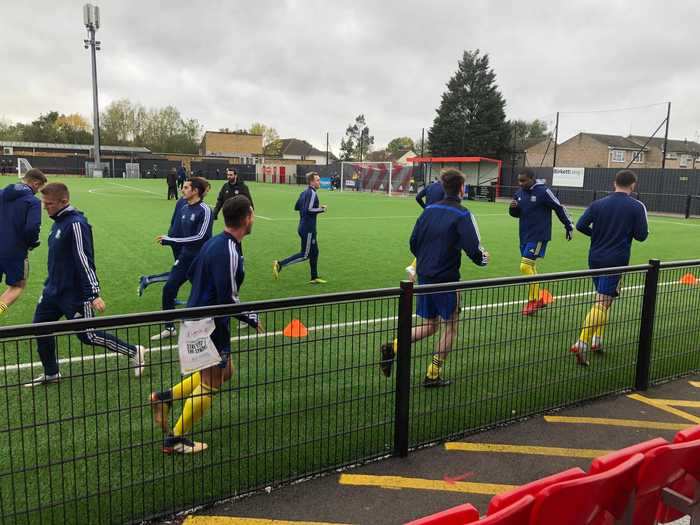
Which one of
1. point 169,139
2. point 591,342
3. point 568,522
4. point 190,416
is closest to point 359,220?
point 591,342

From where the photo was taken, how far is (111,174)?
213 ft

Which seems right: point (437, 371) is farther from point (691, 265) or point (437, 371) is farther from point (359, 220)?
point (359, 220)

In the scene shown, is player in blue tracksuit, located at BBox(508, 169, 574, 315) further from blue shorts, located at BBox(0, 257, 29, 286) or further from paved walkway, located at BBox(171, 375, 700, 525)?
blue shorts, located at BBox(0, 257, 29, 286)

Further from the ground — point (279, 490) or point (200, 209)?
point (200, 209)

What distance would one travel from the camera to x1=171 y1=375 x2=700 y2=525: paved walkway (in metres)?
3.13

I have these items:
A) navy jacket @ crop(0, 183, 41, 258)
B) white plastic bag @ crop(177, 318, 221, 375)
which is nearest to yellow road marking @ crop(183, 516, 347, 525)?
white plastic bag @ crop(177, 318, 221, 375)

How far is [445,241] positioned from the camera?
489cm

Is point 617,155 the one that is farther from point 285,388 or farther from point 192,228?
point 285,388

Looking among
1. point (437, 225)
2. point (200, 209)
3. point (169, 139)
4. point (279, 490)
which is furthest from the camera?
point (169, 139)

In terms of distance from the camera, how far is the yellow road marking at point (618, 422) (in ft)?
14.3

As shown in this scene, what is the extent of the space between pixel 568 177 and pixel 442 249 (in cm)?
3455

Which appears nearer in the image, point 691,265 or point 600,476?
point 600,476

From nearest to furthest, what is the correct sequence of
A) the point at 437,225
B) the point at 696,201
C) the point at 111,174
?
the point at 437,225 < the point at 696,201 < the point at 111,174

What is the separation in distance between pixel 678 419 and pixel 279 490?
3251 mm
